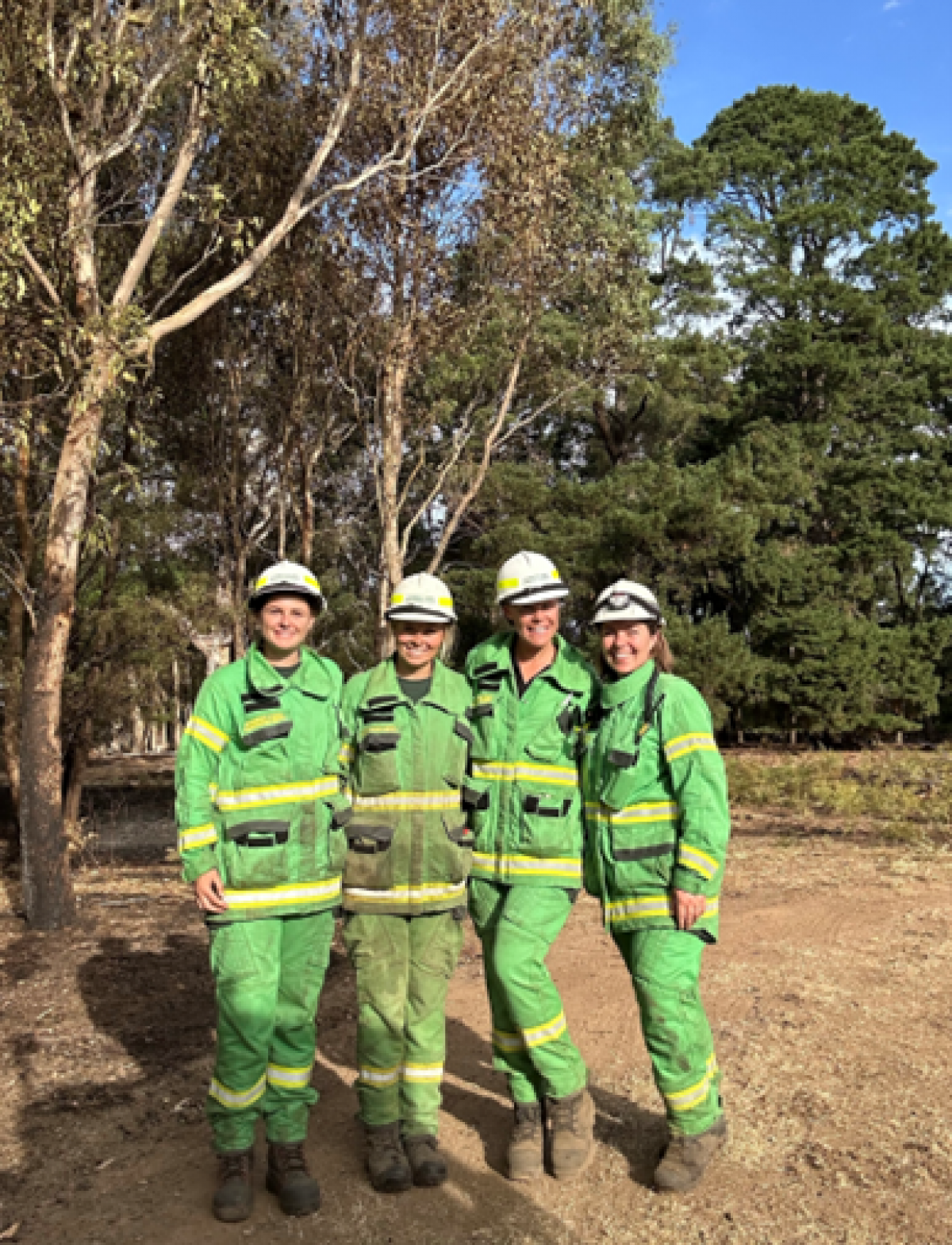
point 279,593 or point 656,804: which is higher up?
point 279,593

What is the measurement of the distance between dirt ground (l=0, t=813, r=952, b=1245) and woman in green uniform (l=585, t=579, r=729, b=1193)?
0.33 metres

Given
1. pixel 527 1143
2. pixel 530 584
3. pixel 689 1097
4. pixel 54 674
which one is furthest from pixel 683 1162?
pixel 54 674

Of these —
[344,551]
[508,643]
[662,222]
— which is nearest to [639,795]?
[508,643]

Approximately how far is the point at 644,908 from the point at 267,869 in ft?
4.21

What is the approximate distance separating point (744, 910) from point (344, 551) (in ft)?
49.2

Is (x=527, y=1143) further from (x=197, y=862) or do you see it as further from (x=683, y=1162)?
(x=197, y=862)

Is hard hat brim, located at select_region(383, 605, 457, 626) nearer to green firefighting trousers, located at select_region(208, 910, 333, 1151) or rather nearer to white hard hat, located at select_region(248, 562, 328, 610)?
white hard hat, located at select_region(248, 562, 328, 610)

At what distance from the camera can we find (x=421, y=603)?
362cm

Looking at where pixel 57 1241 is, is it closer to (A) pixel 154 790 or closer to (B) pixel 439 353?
(B) pixel 439 353

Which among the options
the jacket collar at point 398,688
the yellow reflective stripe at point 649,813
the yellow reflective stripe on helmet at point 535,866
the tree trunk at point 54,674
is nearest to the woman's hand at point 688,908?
the yellow reflective stripe at point 649,813

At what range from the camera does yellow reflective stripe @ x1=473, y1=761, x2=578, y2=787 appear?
360 centimetres

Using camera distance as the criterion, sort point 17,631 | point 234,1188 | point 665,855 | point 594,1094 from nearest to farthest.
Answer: point 234,1188 < point 665,855 < point 594,1094 < point 17,631

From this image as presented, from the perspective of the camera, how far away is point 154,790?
21.7m

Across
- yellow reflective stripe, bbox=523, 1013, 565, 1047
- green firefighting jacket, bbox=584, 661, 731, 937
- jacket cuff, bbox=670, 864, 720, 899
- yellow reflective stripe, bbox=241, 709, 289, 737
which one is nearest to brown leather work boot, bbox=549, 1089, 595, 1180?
yellow reflective stripe, bbox=523, 1013, 565, 1047
